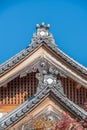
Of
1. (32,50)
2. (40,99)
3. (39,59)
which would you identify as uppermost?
(32,50)

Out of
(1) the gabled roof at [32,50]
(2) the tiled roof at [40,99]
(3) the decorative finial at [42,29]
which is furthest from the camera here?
(3) the decorative finial at [42,29]

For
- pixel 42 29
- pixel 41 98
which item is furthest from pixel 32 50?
pixel 41 98

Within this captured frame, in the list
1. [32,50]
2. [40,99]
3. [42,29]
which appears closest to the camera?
[40,99]

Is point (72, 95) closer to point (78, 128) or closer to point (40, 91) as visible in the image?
point (40, 91)

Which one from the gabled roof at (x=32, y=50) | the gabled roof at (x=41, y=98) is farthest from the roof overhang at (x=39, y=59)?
the gabled roof at (x=41, y=98)

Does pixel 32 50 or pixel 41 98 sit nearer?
pixel 41 98

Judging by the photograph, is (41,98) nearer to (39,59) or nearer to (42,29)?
(39,59)

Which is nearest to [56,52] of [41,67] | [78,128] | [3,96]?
[41,67]

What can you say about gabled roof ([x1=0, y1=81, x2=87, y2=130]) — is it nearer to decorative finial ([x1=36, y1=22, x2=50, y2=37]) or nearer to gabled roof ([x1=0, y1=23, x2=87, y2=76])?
gabled roof ([x1=0, y1=23, x2=87, y2=76])

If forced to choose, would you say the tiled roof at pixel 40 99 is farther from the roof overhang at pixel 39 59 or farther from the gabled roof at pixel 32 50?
the gabled roof at pixel 32 50

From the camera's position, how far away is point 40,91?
2545 centimetres

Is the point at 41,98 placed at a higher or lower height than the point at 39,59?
lower

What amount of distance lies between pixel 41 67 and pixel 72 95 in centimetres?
184

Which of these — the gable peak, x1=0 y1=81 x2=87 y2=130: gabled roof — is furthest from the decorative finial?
x1=0 y1=81 x2=87 y2=130: gabled roof
